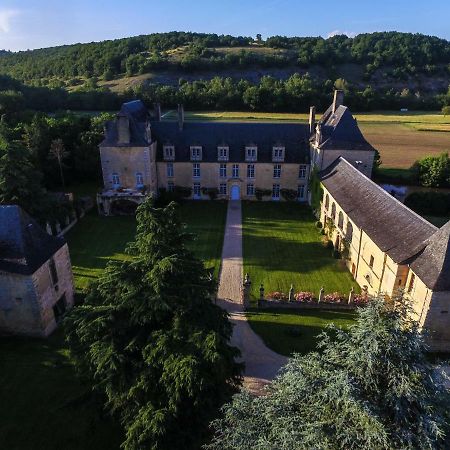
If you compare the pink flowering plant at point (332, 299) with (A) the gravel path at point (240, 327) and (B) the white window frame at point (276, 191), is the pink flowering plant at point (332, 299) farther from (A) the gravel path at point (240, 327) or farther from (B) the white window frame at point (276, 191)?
(B) the white window frame at point (276, 191)

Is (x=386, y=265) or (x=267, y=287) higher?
(x=386, y=265)

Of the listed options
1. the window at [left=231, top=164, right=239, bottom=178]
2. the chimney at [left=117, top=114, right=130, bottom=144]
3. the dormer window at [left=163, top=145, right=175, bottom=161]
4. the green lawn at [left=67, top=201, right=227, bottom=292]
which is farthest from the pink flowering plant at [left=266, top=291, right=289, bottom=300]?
the chimney at [left=117, top=114, right=130, bottom=144]

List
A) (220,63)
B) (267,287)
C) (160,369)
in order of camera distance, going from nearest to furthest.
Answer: (160,369) < (267,287) < (220,63)

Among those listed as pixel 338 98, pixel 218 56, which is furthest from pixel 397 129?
pixel 218 56

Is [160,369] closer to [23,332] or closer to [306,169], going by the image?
[23,332]

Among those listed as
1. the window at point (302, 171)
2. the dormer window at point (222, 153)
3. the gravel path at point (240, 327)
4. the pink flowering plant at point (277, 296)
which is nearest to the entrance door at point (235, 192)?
the dormer window at point (222, 153)

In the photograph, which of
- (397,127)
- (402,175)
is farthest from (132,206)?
(397,127)

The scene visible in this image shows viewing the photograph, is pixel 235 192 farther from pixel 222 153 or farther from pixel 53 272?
pixel 53 272
